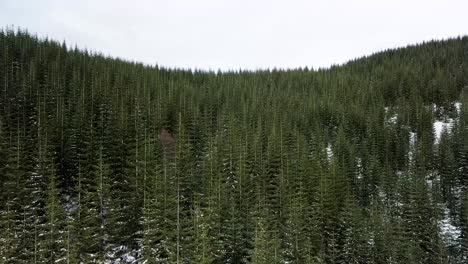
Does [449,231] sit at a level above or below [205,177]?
below

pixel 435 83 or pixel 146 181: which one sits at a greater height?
pixel 435 83

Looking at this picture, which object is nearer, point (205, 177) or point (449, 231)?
point (205, 177)

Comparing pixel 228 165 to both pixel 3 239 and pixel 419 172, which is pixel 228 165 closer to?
pixel 3 239

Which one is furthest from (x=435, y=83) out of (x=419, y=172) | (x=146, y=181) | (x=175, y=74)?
(x=146, y=181)

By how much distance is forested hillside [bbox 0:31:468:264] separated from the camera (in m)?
36.2

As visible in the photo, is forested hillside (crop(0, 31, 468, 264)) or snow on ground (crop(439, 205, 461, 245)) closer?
forested hillside (crop(0, 31, 468, 264))

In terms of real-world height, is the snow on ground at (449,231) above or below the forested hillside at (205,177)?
below

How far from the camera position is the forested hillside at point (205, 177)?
36.2 m

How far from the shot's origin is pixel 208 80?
134 metres

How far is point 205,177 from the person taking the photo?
50406 millimetres

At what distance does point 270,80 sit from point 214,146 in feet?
294

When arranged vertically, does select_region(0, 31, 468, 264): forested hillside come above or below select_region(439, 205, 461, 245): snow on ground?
above

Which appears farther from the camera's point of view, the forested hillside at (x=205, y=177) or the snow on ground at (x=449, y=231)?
the snow on ground at (x=449, y=231)

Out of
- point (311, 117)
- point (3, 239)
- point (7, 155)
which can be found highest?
point (311, 117)
